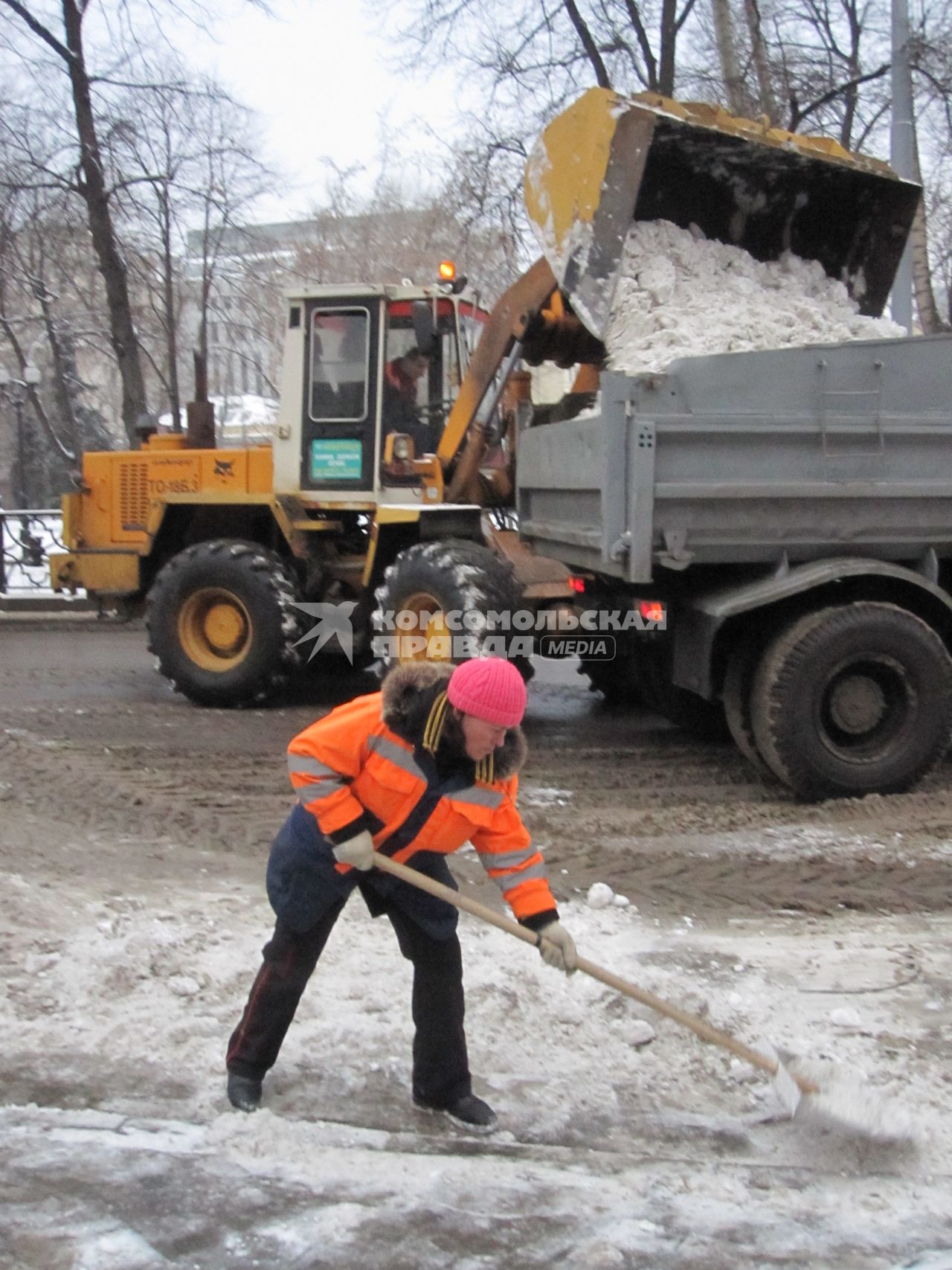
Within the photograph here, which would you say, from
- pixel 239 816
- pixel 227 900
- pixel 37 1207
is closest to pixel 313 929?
pixel 37 1207

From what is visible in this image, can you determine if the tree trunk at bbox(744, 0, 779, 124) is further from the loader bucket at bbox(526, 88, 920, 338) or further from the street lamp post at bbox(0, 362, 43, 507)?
the street lamp post at bbox(0, 362, 43, 507)

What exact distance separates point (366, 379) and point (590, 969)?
6111mm

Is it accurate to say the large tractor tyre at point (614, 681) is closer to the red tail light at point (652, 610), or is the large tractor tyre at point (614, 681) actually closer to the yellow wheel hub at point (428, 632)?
the yellow wheel hub at point (428, 632)

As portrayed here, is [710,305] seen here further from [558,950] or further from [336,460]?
[558,950]

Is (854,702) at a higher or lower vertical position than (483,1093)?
higher

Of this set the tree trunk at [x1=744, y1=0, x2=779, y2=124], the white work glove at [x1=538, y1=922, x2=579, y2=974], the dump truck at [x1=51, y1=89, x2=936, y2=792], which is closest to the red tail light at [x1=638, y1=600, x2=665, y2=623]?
the dump truck at [x1=51, y1=89, x2=936, y2=792]

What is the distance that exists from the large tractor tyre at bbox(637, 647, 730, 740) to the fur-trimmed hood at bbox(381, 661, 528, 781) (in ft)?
Result: 15.2

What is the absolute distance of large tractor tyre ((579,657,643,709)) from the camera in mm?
9039

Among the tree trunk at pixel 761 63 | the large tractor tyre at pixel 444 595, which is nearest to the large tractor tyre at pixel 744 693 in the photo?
the large tractor tyre at pixel 444 595

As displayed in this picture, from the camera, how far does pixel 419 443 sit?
29.2 ft

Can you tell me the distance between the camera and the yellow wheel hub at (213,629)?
943cm

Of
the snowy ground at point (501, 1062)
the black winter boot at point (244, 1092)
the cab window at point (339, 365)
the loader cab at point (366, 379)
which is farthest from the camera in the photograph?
the cab window at point (339, 365)

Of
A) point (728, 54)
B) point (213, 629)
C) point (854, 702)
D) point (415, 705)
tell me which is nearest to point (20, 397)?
point (728, 54)

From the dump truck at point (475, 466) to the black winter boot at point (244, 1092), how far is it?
337 cm
